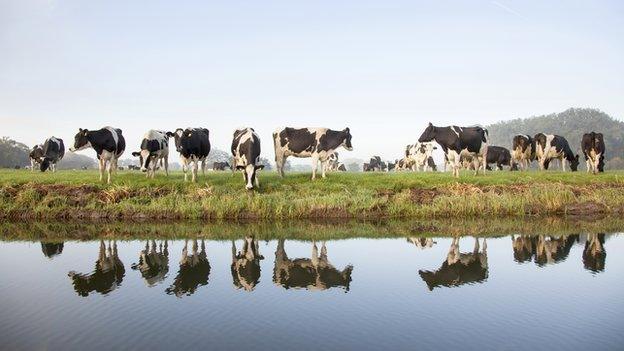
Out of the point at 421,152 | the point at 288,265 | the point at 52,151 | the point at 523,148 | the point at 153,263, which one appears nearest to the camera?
the point at 288,265

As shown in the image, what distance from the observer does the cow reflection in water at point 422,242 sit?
596 inches

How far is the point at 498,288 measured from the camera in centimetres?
1030

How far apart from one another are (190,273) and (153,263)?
5.61 ft

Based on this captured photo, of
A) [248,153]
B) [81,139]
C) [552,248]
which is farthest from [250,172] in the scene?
[552,248]

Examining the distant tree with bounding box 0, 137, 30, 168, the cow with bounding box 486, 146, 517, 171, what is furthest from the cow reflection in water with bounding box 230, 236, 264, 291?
the distant tree with bounding box 0, 137, 30, 168

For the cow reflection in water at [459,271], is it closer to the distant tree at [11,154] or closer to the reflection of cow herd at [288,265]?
the reflection of cow herd at [288,265]

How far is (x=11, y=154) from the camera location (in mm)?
79812

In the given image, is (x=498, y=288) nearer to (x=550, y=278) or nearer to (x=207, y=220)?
(x=550, y=278)

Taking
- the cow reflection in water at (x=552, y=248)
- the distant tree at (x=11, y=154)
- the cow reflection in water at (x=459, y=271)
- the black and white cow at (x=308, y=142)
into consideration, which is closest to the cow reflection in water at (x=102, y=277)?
the cow reflection in water at (x=459, y=271)

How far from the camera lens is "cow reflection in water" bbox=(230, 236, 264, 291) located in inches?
428

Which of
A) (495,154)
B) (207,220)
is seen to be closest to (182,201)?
(207,220)

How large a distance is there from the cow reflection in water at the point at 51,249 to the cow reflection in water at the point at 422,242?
418 inches

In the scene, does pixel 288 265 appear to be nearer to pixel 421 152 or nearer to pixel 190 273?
pixel 190 273

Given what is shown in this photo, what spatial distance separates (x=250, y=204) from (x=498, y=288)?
12.6m
